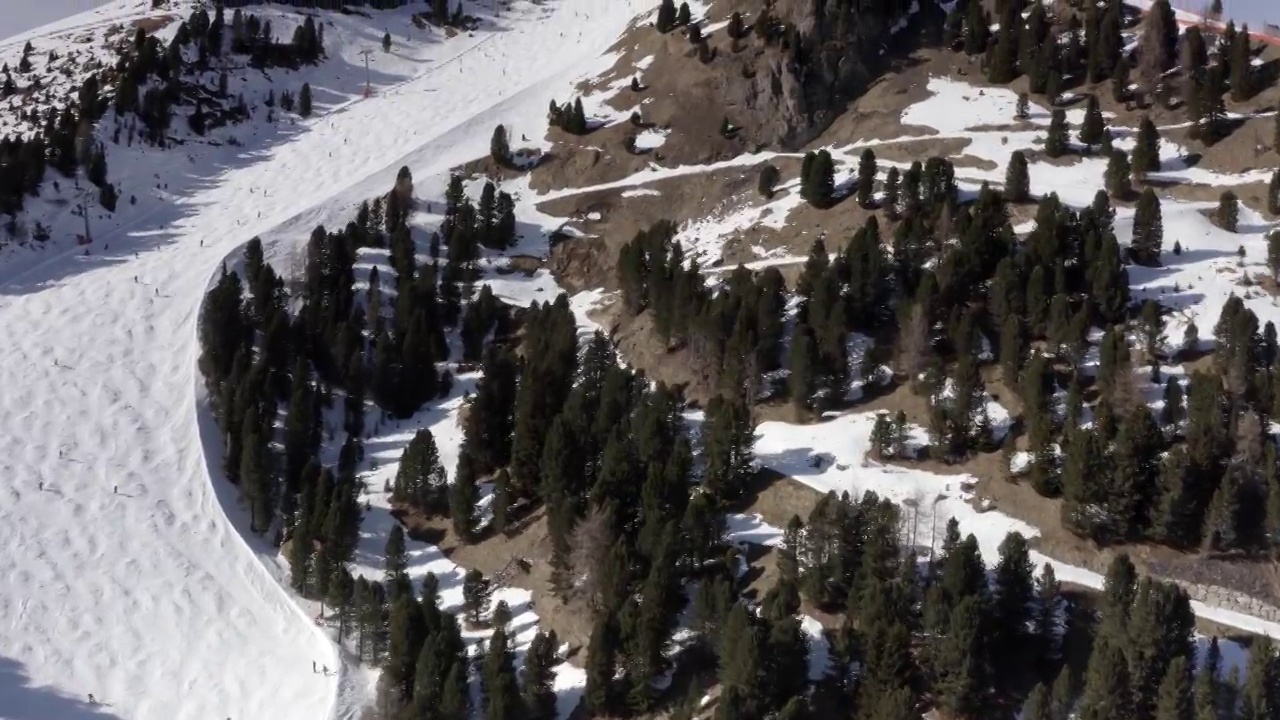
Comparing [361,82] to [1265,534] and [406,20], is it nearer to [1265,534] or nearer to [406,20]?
[406,20]

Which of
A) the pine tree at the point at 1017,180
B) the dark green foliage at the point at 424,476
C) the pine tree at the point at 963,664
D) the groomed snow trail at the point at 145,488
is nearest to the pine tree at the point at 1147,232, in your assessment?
the pine tree at the point at 1017,180

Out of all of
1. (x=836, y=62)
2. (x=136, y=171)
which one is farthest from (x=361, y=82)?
(x=836, y=62)

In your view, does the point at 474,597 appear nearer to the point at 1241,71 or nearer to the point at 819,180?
the point at 819,180

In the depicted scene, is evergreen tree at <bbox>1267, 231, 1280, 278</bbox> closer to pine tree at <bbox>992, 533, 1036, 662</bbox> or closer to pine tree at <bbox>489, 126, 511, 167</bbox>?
pine tree at <bbox>992, 533, 1036, 662</bbox>

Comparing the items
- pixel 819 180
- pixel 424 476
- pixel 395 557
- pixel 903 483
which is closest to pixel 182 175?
pixel 424 476

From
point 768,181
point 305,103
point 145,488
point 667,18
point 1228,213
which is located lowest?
point 145,488

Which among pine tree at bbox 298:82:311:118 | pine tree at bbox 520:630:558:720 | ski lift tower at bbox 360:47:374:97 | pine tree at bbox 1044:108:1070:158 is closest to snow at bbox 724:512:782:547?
pine tree at bbox 520:630:558:720
